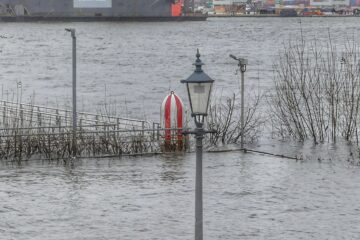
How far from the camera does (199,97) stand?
1109cm

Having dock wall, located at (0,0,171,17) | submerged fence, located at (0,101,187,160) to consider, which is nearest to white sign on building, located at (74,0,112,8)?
dock wall, located at (0,0,171,17)

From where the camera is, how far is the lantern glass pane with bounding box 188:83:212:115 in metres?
11.1

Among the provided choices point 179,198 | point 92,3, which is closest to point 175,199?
point 179,198

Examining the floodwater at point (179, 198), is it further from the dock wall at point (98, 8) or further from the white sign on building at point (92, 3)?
the white sign on building at point (92, 3)

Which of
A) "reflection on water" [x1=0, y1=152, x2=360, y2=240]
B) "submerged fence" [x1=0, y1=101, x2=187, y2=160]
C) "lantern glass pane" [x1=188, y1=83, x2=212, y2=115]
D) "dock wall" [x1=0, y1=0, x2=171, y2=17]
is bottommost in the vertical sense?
"reflection on water" [x1=0, y1=152, x2=360, y2=240]

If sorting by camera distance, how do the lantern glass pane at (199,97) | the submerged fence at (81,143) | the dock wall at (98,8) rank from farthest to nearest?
the dock wall at (98,8) < the submerged fence at (81,143) < the lantern glass pane at (199,97)

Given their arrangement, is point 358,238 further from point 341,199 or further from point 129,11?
point 129,11

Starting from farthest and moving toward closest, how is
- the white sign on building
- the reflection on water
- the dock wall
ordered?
the white sign on building < the dock wall < the reflection on water

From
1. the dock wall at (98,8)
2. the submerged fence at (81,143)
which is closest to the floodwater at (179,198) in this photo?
the submerged fence at (81,143)

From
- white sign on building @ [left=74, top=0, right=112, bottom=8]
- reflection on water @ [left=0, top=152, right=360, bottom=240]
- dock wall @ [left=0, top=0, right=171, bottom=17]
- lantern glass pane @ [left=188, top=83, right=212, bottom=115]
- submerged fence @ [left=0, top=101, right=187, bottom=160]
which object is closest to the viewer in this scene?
lantern glass pane @ [left=188, top=83, right=212, bottom=115]

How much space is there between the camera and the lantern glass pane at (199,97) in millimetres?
11070

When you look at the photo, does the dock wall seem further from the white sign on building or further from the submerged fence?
the submerged fence

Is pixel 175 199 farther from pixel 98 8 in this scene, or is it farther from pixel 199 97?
pixel 98 8

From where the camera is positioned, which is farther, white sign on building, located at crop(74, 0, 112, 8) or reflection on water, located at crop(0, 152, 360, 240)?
white sign on building, located at crop(74, 0, 112, 8)
